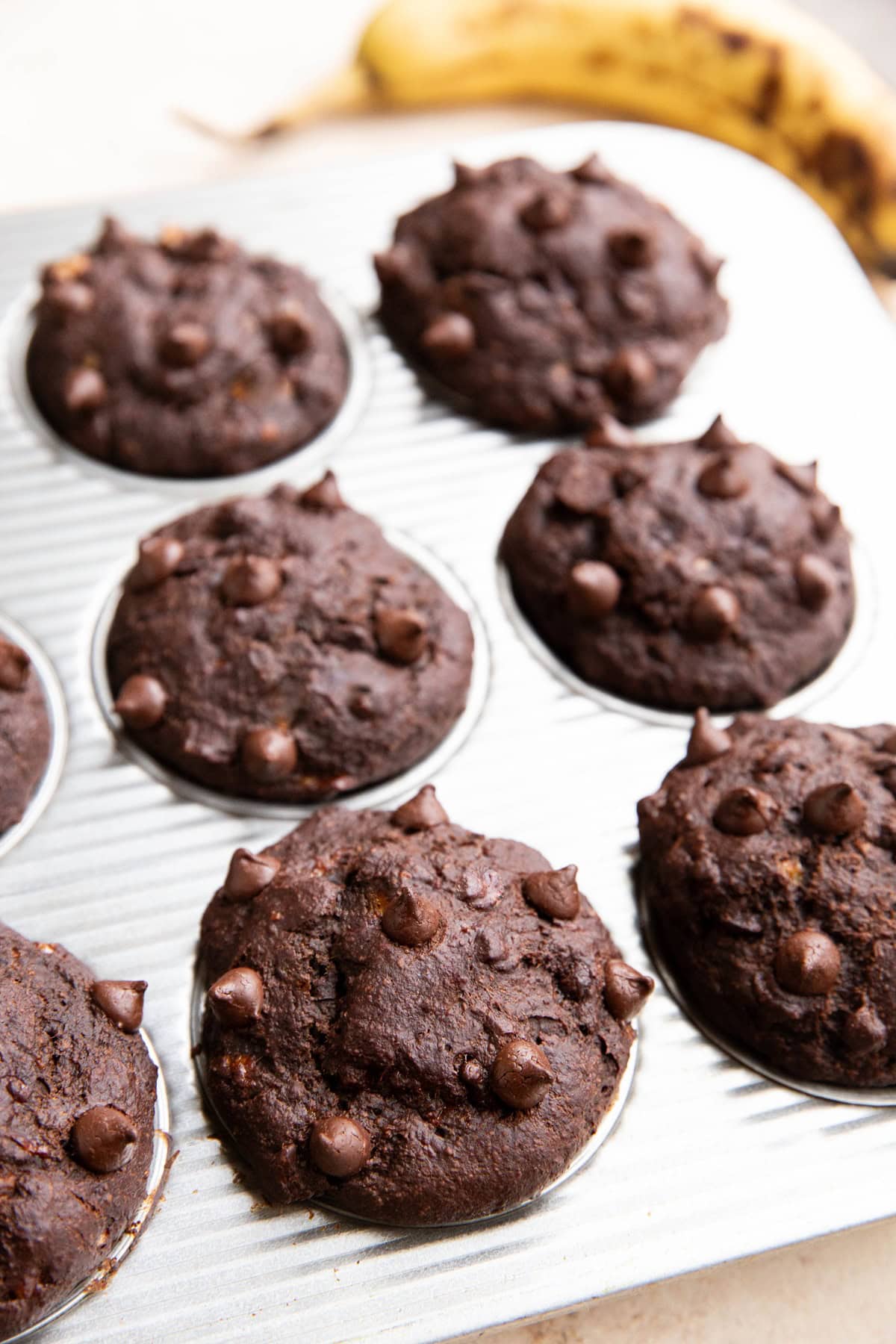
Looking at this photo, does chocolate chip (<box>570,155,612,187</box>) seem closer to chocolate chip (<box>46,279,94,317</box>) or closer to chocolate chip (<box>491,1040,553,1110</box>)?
chocolate chip (<box>46,279,94,317</box>)

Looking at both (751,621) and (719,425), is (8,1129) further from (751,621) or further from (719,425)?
(719,425)

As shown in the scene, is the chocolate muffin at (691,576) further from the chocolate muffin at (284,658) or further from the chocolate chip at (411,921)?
the chocolate chip at (411,921)

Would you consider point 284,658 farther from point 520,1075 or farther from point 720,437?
point 720,437

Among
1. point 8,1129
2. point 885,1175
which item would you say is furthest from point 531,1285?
point 8,1129

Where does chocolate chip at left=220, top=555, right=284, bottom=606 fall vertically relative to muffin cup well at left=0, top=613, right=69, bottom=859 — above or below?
above

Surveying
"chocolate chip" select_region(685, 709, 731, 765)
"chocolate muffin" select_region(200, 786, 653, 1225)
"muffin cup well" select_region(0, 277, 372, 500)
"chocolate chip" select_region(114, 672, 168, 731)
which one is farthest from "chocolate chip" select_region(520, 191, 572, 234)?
"chocolate muffin" select_region(200, 786, 653, 1225)

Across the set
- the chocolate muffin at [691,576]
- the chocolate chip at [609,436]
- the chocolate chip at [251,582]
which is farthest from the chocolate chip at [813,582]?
the chocolate chip at [251,582]

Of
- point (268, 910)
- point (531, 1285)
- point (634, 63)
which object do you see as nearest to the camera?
point (531, 1285)
